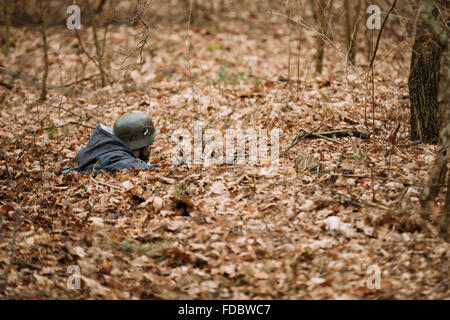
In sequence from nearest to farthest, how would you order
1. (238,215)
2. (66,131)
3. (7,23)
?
(238,215) → (66,131) → (7,23)

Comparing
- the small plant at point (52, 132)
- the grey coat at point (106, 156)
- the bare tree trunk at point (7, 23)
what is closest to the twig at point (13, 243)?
the grey coat at point (106, 156)

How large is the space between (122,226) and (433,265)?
3076 mm

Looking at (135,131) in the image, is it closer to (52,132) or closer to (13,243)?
(52,132)

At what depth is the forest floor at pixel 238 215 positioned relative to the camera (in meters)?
3.74

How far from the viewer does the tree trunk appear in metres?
5.24

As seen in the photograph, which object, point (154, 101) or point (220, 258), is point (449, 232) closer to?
point (220, 258)

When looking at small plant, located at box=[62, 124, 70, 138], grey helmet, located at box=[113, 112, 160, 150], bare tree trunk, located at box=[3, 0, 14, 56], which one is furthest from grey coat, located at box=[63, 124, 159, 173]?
bare tree trunk, located at box=[3, 0, 14, 56]

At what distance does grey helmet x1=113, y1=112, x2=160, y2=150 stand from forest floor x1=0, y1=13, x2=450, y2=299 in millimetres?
466

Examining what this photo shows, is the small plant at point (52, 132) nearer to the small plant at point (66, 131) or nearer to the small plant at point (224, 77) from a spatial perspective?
the small plant at point (66, 131)

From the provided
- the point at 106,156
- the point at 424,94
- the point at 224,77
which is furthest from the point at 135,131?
the point at 424,94

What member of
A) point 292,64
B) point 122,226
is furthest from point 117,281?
point 292,64

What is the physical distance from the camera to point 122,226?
4.54m

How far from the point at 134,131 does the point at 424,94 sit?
3959mm

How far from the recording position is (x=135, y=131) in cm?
608
